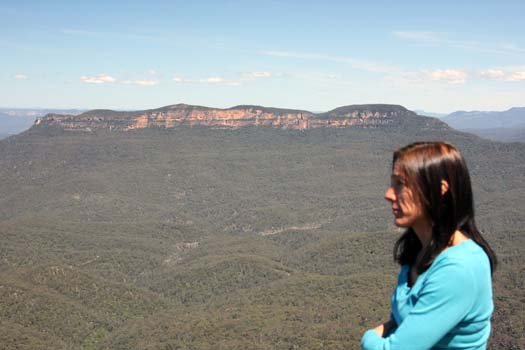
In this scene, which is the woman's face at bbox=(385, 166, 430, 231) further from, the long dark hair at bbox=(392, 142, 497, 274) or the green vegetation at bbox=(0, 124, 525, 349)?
the green vegetation at bbox=(0, 124, 525, 349)

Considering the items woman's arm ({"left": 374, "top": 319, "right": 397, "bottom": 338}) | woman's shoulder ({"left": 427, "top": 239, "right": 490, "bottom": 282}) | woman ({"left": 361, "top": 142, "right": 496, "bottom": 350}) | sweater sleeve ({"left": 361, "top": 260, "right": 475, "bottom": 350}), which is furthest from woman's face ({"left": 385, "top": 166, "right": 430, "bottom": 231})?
woman's arm ({"left": 374, "top": 319, "right": 397, "bottom": 338})

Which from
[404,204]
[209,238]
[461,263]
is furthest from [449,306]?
[209,238]

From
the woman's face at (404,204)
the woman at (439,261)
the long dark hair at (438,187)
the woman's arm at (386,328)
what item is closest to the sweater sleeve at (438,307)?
the woman at (439,261)

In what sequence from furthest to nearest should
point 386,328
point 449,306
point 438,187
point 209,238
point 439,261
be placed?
point 209,238
point 386,328
point 438,187
point 439,261
point 449,306

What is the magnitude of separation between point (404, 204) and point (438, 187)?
271 mm

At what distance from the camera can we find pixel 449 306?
3.44 metres

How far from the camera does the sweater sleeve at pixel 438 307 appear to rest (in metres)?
3.45

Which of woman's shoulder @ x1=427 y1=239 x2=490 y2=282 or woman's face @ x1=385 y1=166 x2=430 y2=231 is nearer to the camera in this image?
woman's shoulder @ x1=427 y1=239 x2=490 y2=282

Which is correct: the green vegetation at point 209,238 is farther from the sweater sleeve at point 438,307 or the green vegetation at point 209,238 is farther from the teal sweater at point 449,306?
the sweater sleeve at point 438,307

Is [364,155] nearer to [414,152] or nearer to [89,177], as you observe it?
[89,177]

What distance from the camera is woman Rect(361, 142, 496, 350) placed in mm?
3477

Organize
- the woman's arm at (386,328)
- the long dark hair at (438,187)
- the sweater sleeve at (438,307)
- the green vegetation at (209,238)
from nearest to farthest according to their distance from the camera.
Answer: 1. the sweater sleeve at (438,307)
2. the long dark hair at (438,187)
3. the woman's arm at (386,328)
4. the green vegetation at (209,238)

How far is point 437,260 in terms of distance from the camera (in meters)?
3.64

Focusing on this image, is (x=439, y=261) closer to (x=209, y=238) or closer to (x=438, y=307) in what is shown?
(x=438, y=307)
